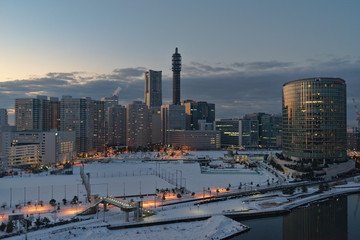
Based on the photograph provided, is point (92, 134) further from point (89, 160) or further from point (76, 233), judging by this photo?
point (76, 233)

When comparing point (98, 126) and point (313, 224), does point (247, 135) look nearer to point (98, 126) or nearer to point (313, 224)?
point (98, 126)

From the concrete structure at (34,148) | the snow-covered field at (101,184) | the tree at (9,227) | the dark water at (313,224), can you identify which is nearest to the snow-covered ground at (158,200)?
the snow-covered field at (101,184)

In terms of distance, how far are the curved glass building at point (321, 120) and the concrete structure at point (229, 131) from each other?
93258 mm

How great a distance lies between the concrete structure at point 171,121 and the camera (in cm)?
17119

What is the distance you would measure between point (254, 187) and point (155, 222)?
25.0 m

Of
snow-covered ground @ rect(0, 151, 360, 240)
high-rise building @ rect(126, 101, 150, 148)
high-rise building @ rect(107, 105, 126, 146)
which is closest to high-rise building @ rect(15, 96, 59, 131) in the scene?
high-rise building @ rect(126, 101, 150, 148)

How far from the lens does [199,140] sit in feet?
525

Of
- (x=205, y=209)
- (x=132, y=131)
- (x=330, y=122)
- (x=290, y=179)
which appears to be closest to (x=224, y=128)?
(x=132, y=131)

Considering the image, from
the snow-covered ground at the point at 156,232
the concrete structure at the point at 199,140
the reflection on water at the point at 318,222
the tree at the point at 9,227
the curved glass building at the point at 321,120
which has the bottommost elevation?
the reflection on water at the point at 318,222

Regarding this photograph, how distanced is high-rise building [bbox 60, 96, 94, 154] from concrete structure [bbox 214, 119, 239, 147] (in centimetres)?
7968

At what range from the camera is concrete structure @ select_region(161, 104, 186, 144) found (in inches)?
6740

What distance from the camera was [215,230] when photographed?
3400 centimetres

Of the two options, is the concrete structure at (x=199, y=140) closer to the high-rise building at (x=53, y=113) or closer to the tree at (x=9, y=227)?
the high-rise building at (x=53, y=113)

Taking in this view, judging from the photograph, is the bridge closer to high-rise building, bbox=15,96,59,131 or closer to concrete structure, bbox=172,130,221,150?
high-rise building, bbox=15,96,59,131
